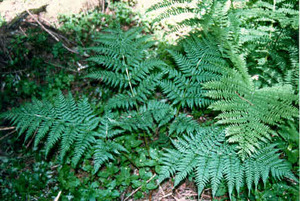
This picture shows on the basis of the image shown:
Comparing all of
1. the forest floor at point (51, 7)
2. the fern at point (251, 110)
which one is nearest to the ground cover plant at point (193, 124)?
the fern at point (251, 110)

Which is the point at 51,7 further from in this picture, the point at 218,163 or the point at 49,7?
the point at 218,163

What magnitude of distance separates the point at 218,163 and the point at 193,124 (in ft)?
1.75

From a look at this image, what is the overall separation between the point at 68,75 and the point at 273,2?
3022mm

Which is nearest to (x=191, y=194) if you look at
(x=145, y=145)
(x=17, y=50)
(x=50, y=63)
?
(x=145, y=145)

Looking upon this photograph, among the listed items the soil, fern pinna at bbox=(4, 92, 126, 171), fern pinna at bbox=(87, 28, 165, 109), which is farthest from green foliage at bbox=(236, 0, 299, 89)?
the soil

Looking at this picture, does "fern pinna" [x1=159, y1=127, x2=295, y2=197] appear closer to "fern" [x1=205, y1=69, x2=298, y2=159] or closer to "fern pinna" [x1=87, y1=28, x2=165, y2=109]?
"fern" [x1=205, y1=69, x2=298, y2=159]

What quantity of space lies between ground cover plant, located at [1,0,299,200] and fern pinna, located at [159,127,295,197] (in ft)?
0.03

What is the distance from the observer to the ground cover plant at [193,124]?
2451 millimetres

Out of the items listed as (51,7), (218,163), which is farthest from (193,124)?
(51,7)

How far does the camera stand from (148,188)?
281 centimetres

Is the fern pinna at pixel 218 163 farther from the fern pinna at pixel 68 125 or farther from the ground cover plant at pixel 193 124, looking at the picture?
the fern pinna at pixel 68 125

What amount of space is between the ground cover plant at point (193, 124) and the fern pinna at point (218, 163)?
1 centimetres

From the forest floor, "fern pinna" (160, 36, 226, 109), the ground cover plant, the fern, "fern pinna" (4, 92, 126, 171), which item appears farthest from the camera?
the forest floor

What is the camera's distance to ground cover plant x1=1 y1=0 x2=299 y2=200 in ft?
8.04
